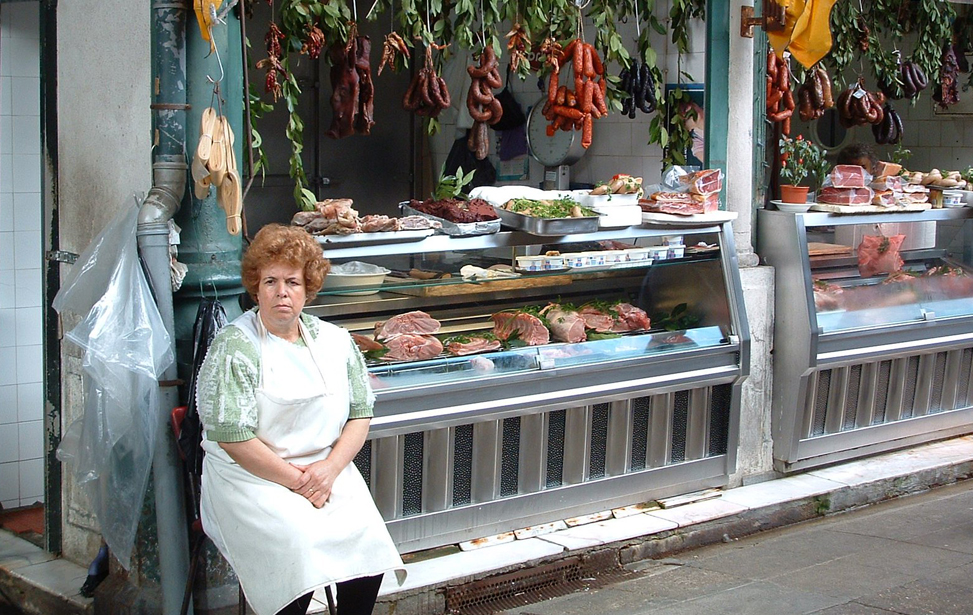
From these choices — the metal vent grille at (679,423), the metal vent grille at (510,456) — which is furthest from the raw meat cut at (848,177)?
the metal vent grille at (510,456)

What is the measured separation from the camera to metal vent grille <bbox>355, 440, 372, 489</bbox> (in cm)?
504

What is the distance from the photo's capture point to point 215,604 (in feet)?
14.3

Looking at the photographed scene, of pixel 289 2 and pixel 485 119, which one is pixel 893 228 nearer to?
pixel 485 119

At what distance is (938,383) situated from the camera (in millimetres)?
7320

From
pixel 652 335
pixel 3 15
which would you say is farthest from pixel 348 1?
pixel 652 335

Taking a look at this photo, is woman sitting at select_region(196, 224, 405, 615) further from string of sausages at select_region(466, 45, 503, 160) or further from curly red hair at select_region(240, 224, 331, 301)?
string of sausages at select_region(466, 45, 503, 160)

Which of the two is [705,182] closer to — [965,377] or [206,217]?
[965,377]

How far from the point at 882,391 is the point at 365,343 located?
3566mm

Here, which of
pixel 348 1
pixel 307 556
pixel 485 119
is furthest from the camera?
pixel 348 1

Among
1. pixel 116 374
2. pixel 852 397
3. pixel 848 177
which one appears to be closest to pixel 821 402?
pixel 852 397

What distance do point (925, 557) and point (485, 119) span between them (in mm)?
3303

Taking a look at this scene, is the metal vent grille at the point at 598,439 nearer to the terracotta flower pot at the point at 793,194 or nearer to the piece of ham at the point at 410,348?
the piece of ham at the point at 410,348

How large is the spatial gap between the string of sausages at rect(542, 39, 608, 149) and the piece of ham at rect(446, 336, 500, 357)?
148 centimetres

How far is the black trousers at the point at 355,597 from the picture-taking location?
149 inches
